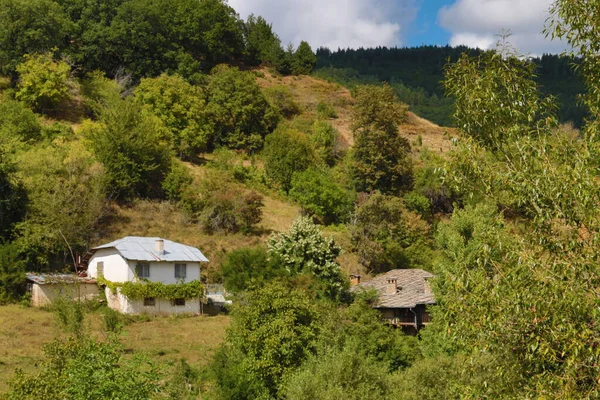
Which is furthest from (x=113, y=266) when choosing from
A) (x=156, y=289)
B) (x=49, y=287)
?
(x=49, y=287)

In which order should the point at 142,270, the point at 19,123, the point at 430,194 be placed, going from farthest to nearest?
the point at 430,194 → the point at 19,123 → the point at 142,270

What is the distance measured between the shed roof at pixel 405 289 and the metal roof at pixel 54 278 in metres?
15.8

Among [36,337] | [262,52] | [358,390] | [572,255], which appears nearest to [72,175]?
[36,337]

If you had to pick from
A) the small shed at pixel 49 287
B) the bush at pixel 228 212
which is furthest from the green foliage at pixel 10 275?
the bush at pixel 228 212

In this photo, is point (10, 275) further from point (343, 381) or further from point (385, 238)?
point (385, 238)

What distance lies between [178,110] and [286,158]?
1045 cm

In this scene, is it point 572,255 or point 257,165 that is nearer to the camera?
point 572,255

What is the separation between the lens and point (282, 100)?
252ft

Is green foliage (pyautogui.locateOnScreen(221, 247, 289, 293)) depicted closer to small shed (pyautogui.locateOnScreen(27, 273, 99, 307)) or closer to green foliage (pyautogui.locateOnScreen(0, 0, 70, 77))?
small shed (pyautogui.locateOnScreen(27, 273, 99, 307))

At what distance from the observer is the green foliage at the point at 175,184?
2122 inches

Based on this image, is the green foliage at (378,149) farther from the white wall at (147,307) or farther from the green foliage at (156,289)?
the white wall at (147,307)

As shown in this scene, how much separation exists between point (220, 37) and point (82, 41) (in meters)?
19.5

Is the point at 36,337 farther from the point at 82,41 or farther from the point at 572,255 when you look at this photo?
the point at 82,41

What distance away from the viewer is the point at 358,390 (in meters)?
21.7
